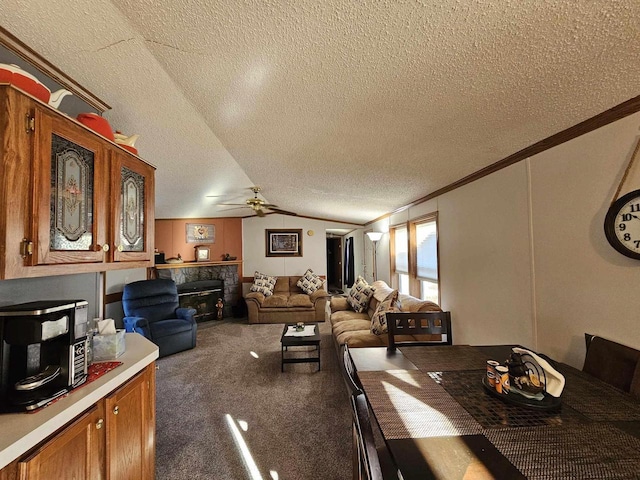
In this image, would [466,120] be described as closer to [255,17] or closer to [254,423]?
[255,17]

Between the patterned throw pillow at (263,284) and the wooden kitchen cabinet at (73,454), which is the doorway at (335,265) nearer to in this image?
the patterned throw pillow at (263,284)

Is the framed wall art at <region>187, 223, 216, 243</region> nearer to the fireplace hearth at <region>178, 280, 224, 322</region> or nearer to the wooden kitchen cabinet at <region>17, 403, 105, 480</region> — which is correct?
the fireplace hearth at <region>178, 280, 224, 322</region>

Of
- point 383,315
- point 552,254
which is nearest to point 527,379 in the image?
point 552,254

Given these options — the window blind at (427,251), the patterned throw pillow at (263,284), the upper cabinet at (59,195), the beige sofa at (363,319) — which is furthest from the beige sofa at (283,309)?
the upper cabinet at (59,195)

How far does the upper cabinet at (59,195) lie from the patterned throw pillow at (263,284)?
4.09m

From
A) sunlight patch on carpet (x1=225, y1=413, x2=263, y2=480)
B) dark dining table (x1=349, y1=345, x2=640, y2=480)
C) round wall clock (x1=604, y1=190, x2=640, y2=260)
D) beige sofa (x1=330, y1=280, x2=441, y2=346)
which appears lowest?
sunlight patch on carpet (x1=225, y1=413, x2=263, y2=480)

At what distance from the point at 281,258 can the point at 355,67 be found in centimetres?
545

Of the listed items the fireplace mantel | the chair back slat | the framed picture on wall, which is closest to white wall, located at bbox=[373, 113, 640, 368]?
the chair back slat

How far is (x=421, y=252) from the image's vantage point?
3.49m

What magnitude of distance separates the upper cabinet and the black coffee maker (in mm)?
167

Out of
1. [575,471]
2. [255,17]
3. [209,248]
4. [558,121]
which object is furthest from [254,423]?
[209,248]

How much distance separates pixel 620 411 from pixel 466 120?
1.45m

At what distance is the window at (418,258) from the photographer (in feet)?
10.4

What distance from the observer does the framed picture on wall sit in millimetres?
6352
